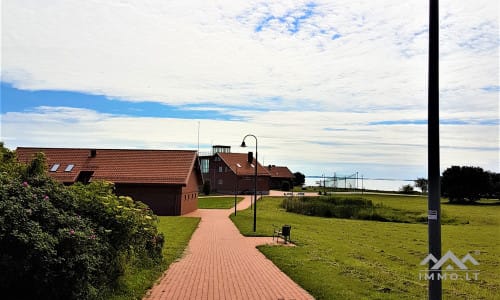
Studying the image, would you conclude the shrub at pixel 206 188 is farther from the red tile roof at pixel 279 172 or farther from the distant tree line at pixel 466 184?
the distant tree line at pixel 466 184

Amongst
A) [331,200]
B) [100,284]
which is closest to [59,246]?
[100,284]

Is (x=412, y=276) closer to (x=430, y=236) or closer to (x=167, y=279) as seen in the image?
(x=167, y=279)

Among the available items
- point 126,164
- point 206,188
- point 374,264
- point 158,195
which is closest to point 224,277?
point 374,264

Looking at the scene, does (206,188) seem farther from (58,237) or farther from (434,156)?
(434,156)

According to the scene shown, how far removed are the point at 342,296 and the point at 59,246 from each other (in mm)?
5668

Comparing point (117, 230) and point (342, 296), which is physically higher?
point (117, 230)

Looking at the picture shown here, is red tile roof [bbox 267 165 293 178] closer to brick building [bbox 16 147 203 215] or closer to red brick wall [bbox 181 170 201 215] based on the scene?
red brick wall [bbox 181 170 201 215]

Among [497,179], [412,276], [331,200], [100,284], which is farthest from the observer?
[497,179]

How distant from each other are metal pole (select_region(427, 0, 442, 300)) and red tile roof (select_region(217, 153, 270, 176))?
6766 centimetres

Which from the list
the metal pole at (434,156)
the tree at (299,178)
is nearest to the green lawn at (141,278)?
the metal pole at (434,156)

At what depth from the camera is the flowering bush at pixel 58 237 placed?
7027mm

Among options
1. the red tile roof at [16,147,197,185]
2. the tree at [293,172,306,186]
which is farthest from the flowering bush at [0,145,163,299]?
the tree at [293,172,306,186]

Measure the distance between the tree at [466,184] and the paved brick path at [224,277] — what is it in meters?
66.0

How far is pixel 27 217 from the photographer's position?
24.4 ft
